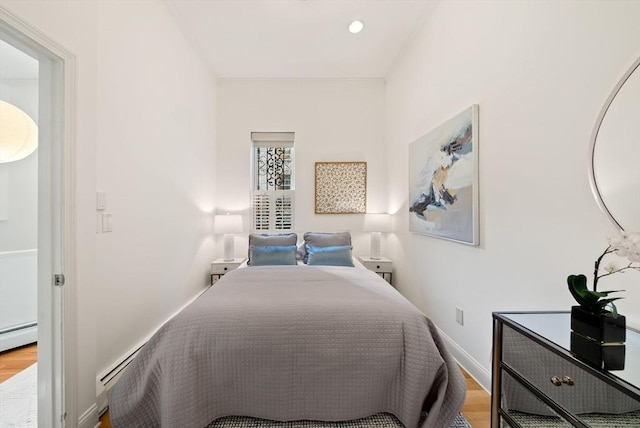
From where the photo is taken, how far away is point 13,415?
1643mm

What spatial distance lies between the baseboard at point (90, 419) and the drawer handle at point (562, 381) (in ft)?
7.04

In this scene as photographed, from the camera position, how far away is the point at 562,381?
2.92 feet

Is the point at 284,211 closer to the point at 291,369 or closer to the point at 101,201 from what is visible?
the point at 101,201

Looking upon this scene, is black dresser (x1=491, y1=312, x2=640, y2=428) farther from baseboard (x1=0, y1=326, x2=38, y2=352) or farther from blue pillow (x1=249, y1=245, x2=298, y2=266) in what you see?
baseboard (x1=0, y1=326, x2=38, y2=352)

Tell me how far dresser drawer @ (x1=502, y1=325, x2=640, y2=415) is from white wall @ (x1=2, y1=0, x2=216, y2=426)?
203cm

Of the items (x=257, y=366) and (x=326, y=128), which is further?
(x=326, y=128)

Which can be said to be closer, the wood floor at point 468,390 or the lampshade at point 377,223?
the wood floor at point 468,390

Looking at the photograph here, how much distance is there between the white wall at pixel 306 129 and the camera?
12.8 ft

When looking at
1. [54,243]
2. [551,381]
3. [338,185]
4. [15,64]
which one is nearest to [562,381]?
[551,381]

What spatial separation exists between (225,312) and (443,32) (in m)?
2.82

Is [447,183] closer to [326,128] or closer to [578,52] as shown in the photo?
[578,52]

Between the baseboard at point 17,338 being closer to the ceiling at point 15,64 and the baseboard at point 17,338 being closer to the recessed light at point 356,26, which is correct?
the ceiling at point 15,64

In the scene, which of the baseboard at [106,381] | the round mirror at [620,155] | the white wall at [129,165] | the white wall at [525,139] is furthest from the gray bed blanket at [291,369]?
the round mirror at [620,155]

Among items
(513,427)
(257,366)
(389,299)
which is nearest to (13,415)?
(257,366)
